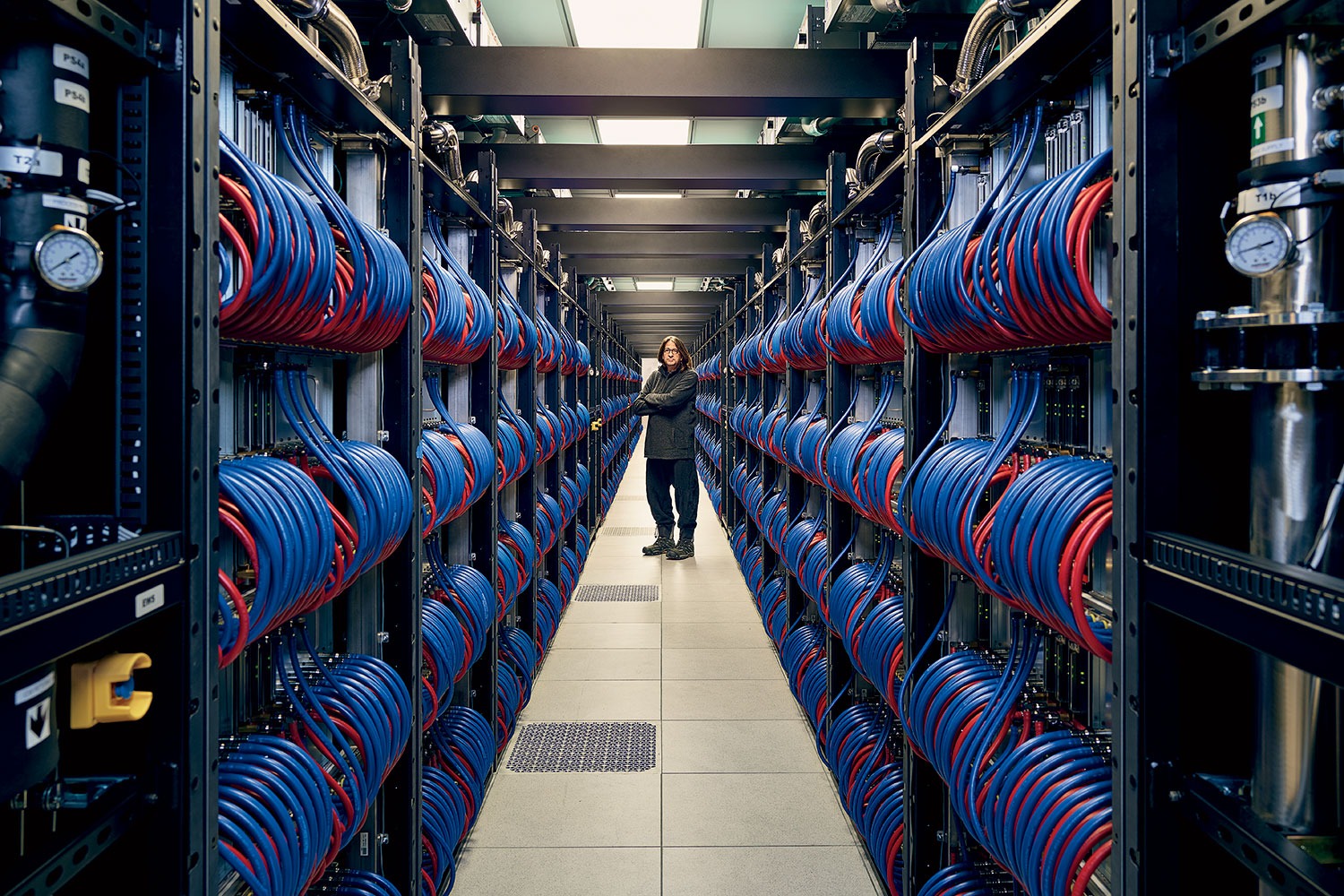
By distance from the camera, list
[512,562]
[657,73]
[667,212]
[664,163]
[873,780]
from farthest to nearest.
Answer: [667,212] → [664,163] → [512,562] → [657,73] → [873,780]

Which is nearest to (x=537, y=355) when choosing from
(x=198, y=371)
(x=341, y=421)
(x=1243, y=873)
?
(x=341, y=421)

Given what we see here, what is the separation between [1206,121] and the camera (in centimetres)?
109

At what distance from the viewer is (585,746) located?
3.60 meters

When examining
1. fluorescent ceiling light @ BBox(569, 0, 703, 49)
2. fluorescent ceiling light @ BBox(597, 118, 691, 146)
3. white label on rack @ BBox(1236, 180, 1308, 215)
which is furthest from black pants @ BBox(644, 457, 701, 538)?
white label on rack @ BBox(1236, 180, 1308, 215)

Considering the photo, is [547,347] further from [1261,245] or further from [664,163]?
[1261,245]

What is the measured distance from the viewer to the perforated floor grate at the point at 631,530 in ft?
28.8

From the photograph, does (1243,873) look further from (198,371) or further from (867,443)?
(867,443)

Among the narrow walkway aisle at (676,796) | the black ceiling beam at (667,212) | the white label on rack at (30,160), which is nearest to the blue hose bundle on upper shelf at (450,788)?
the narrow walkway aisle at (676,796)

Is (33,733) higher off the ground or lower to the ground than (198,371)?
lower

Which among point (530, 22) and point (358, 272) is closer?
point (358, 272)

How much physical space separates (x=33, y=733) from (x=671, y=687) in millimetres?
3580

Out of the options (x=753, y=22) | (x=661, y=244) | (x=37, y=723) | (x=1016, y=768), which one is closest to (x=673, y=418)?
(x=661, y=244)

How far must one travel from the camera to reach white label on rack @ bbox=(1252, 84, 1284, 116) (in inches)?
38.7

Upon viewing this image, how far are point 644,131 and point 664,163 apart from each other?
333 mm
